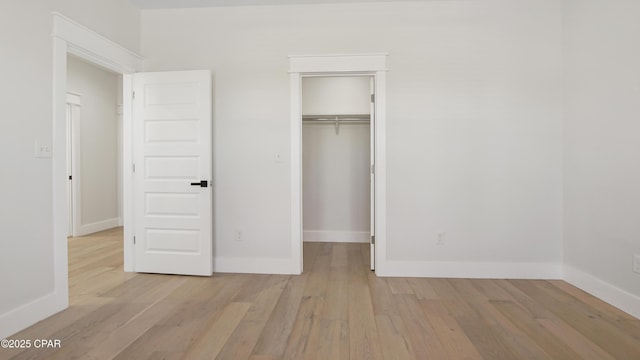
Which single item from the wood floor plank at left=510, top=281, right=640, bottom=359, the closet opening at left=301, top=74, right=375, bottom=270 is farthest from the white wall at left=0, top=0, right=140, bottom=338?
the wood floor plank at left=510, top=281, right=640, bottom=359

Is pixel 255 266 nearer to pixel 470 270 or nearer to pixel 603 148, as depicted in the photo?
pixel 470 270

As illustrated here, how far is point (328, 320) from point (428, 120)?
216cm

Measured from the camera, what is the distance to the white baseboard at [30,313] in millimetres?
1938

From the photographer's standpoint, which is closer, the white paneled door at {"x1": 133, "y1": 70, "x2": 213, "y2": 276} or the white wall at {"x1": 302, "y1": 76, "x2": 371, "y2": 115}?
the white paneled door at {"x1": 133, "y1": 70, "x2": 213, "y2": 276}

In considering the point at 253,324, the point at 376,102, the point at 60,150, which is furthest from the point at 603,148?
the point at 60,150

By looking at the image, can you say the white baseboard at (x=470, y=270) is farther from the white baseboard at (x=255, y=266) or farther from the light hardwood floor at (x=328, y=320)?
the white baseboard at (x=255, y=266)

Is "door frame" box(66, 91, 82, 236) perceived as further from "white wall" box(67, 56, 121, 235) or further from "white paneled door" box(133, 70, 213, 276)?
"white paneled door" box(133, 70, 213, 276)

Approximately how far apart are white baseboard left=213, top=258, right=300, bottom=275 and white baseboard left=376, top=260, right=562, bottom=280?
0.96m

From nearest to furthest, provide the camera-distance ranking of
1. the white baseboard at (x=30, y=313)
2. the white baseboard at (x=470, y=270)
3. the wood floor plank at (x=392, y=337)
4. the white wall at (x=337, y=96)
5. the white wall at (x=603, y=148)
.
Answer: the wood floor plank at (x=392, y=337)
the white baseboard at (x=30, y=313)
the white wall at (x=603, y=148)
the white baseboard at (x=470, y=270)
the white wall at (x=337, y=96)

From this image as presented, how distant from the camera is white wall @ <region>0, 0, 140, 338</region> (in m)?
1.96

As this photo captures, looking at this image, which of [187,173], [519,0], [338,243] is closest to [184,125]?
[187,173]

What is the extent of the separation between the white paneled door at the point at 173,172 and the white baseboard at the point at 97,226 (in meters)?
2.71

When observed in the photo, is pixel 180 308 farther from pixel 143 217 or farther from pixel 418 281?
pixel 418 281

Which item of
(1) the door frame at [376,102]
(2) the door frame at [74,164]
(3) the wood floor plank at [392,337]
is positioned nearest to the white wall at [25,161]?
(1) the door frame at [376,102]
